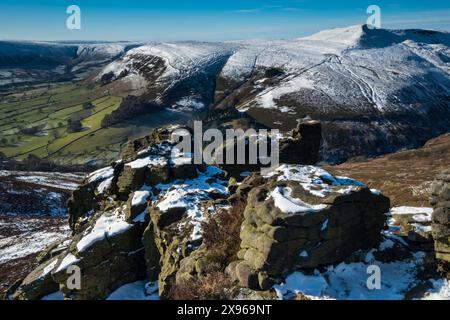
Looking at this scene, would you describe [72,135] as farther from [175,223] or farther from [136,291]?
[175,223]

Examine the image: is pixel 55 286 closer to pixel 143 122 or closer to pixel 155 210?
pixel 155 210

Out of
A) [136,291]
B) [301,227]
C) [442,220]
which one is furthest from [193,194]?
[442,220]

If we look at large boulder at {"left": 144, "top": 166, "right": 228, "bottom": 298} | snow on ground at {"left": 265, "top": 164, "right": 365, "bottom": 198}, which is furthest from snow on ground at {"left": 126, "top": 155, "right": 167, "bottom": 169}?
snow on ground at {"left": 265, "top": 164, "right": 365, "bottom": 198}

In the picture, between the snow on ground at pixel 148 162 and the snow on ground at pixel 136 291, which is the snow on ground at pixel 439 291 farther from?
the snow on ground at pixel 148 162

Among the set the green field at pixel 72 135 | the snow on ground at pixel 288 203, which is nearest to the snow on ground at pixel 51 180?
the green field at pixel 72 135

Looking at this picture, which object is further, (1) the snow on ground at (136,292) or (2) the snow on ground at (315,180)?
(1) the snow on ground at (136,292)
